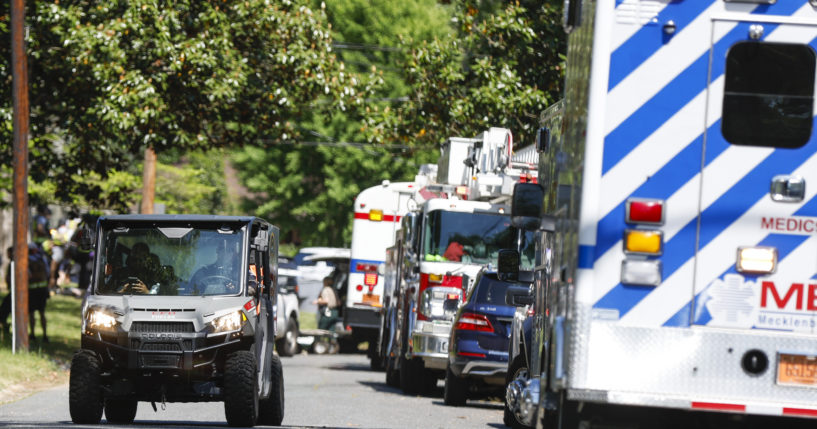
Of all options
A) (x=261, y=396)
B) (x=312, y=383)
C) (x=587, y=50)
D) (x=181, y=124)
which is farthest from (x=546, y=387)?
Answer: (x=181, y=124)

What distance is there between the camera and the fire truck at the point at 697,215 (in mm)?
7184

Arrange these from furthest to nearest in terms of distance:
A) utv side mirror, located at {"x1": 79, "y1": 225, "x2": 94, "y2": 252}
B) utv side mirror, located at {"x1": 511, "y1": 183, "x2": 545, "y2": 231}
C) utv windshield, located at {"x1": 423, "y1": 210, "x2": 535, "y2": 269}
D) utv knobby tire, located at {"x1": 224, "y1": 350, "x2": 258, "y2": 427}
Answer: utv windshield, located at {"x1": 423, "y1": 210, "x2": 535, "y2": 269} → utv side mirror, located at {"x1": 79, "y1": 225, "x2": 94, "y2": 252} → utv knobby tire, located at {"x1": 224, "y1": 350, "x2": 258, "y2": 427} → utv side mirror, located at {"x1": 511, "y1": 183, "x2": 545, "y2": 231}

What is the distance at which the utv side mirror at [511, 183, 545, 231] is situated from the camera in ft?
29.2

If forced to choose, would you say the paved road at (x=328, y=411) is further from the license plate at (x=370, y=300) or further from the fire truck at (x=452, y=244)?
the license plate at (x=370, y=300)

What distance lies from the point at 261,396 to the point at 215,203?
5032 cm

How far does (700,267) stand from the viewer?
725cm

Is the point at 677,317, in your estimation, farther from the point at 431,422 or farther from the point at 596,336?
the point at 431,422

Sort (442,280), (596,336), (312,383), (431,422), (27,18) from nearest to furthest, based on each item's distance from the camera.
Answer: (596,336) < (431,422) < (442,280) < (312,383) < (27,18)

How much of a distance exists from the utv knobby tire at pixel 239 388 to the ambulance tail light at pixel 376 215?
12754 millimetres

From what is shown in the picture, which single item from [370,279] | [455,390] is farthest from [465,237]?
[370,279]

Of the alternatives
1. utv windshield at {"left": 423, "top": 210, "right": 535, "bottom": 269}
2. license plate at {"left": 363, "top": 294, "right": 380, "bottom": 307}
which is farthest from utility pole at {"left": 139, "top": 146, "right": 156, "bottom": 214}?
utv windshield at {"left": 423, "top": 210, "right": 535, "bottom": 269}

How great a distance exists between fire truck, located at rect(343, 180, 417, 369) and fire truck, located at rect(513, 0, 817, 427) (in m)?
17.6

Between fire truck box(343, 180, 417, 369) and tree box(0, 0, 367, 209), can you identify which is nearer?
tree box(0, 0, 367, 209)

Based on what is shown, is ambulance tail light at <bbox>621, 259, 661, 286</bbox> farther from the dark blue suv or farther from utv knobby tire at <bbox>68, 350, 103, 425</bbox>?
the dark blue suv
